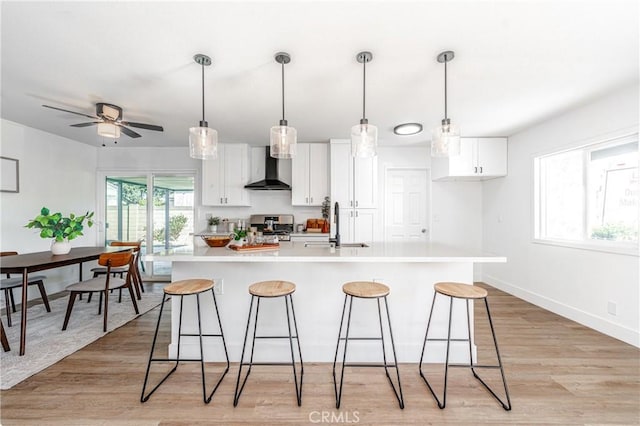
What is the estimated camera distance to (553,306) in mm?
3471

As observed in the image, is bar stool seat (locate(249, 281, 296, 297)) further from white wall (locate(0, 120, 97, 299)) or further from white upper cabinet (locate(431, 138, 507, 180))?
white wall (locate(0, 120, 97, 299))

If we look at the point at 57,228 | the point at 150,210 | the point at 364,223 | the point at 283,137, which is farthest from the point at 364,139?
the point at 150,210

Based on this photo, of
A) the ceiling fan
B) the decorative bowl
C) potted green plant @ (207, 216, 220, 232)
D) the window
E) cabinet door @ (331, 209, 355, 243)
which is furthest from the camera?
potted green plant @ (207, 216, 220, 232)

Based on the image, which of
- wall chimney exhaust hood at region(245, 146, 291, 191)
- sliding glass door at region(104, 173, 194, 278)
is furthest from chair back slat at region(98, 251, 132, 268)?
wall chimney exhaust hood at region(245, 146, 291, 191)

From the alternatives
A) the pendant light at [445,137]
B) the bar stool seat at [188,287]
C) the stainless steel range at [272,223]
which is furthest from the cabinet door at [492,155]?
the bar stool seat at [188,287]

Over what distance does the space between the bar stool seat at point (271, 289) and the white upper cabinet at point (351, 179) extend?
2.59 metres

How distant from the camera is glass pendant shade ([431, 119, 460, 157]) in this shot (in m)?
2.16

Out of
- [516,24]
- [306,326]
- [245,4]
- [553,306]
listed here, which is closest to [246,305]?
[306,326]

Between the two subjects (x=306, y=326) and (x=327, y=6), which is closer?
(x=327, y=6)

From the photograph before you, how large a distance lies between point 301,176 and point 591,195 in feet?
12.2

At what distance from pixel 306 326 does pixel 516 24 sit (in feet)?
8.41

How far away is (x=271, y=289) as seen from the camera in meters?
1.94

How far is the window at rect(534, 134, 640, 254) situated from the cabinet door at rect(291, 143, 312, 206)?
10.6ft

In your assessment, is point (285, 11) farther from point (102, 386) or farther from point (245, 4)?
point (102, 386)
